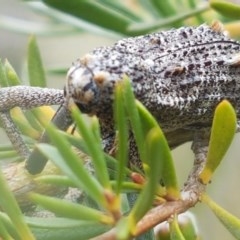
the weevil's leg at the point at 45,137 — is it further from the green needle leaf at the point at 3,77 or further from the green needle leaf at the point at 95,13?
the green needle leaf at the point at 95,13

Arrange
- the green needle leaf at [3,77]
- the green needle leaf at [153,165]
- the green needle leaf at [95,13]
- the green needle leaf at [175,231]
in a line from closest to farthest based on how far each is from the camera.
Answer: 1. the green needle leaf at [153,165]
2. the green needle leaf at [175,231]
3. the green needle leaf at [3,77]
4. the green needle leaf at [95,13]

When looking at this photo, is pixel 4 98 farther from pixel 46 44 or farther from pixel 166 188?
pixel 46 44

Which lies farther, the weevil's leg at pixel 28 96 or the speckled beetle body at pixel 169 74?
the weevil's leg at pixel 28 96

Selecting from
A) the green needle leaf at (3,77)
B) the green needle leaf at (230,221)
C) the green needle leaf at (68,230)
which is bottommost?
the green needle leaf at (68,230)

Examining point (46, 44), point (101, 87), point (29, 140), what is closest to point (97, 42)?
point (46, 44)

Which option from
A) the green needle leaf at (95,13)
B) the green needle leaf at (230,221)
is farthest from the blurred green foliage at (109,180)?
the green needle leaf at (95,13)

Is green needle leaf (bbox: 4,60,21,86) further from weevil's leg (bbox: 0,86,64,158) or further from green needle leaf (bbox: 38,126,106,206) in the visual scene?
green needle leaf (bbox: 38,126,106,206)

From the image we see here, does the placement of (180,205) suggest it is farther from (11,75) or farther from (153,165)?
(11,75)

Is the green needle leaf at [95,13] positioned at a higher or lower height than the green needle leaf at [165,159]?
higher
